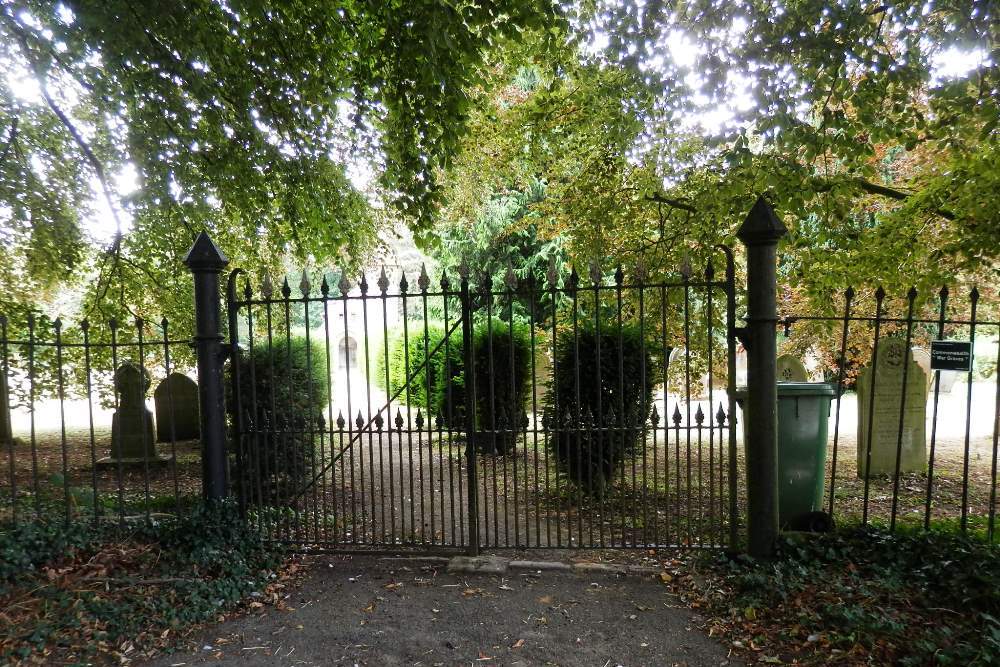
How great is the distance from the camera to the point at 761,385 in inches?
176

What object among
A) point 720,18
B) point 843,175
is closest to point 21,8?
point 720,18

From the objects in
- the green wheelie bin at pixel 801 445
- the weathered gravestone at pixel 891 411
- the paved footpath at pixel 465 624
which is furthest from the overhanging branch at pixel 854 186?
the paved footpath at pixel 465 624

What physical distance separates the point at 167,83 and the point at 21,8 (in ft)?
6.52

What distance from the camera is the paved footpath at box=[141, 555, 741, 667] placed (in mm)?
3551

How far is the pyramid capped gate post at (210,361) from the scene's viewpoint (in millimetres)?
5016

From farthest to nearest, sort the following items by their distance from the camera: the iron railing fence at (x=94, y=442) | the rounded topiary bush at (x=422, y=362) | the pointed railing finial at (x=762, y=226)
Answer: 1. the rounded topiary bush at (x=422, y=362)
2. the iron railing fence at (x=94, y=442)
3. the pointed railing finial at (x=762, y=226)

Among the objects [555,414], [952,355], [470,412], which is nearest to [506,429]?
[470,412]

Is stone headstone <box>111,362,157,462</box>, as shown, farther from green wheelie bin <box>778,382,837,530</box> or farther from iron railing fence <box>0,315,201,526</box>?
green wheelie bin <box>778,382,837,530</box>

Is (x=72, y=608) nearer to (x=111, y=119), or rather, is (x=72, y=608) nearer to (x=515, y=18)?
(x=515, y=18)

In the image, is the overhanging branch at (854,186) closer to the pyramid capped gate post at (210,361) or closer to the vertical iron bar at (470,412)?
the vertical iron bar at (470,412)

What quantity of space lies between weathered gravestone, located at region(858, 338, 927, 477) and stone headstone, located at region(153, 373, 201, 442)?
9966 millimetres

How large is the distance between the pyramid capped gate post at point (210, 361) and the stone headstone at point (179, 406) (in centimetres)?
566

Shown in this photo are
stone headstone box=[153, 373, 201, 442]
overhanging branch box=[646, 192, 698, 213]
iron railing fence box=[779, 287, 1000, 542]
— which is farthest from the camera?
stone headstone box=[153, 373, 201, 442]

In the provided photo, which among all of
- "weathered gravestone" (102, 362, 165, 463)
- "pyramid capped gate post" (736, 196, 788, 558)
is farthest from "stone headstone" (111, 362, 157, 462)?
"pyramid capped gate post" (736, 196, 788, 558)
